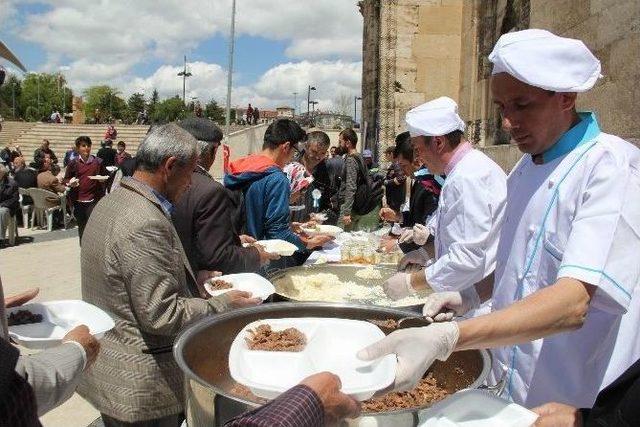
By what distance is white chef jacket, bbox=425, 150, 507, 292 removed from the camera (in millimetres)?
2420

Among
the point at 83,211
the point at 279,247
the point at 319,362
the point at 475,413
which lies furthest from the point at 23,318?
the point at 83,211

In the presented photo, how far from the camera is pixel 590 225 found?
1394 mm

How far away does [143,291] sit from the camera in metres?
2.05

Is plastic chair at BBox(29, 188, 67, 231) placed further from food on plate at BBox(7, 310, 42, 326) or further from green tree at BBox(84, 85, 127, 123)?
green tree at BBox(84, 85, 127, 123)

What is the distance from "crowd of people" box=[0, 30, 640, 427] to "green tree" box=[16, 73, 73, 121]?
83.8 meters

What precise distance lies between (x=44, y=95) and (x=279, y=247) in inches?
3634

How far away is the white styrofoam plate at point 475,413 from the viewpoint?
108 centimetres

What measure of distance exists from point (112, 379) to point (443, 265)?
56.1 inches

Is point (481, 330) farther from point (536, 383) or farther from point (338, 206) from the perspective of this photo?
point (338, 206)

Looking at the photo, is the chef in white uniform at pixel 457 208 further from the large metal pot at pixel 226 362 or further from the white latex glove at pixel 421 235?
the large metal pot at pixel 226 362

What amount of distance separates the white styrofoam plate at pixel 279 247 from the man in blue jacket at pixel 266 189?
9.7 inches

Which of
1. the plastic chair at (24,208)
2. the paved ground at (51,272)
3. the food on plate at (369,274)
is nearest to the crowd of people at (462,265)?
the food on plate at (369,274)

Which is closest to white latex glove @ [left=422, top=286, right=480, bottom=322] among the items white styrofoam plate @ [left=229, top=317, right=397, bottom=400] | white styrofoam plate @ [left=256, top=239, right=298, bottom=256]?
white styrofoam plate @ [left=229, top=317, right=397, bottom=400]

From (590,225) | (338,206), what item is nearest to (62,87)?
(338,206)
